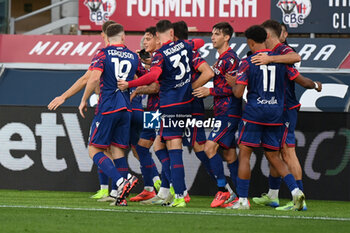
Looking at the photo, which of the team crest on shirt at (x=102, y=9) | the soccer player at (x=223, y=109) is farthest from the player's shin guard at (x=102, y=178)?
the team crest on shirt at (x=102, y=9)

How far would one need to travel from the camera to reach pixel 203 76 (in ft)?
29.9

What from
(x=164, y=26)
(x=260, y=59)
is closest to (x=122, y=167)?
(x=164, y=26)

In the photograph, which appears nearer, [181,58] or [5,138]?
[181,58]

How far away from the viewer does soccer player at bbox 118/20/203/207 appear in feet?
29.1

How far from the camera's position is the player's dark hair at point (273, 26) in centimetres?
902

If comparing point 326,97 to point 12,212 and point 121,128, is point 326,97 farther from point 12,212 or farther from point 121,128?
point 12,212

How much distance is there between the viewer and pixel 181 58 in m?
8.93

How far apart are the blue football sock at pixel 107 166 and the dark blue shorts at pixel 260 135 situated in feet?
4.25

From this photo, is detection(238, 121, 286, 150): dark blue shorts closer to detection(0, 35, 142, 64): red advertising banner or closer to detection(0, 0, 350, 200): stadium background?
detection(0, 0, 350, 200): stadium background

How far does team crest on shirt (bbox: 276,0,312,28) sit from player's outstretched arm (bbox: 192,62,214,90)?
23.3ft

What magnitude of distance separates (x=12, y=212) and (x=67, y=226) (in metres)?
1.19

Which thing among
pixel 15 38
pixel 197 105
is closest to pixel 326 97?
pixel 197 105

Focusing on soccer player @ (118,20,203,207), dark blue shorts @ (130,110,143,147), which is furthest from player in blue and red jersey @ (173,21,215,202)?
dark blue shorts @ (130,110,143,147)

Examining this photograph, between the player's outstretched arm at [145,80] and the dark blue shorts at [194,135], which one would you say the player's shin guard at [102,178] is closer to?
the dark blue shorts at [194,135]
